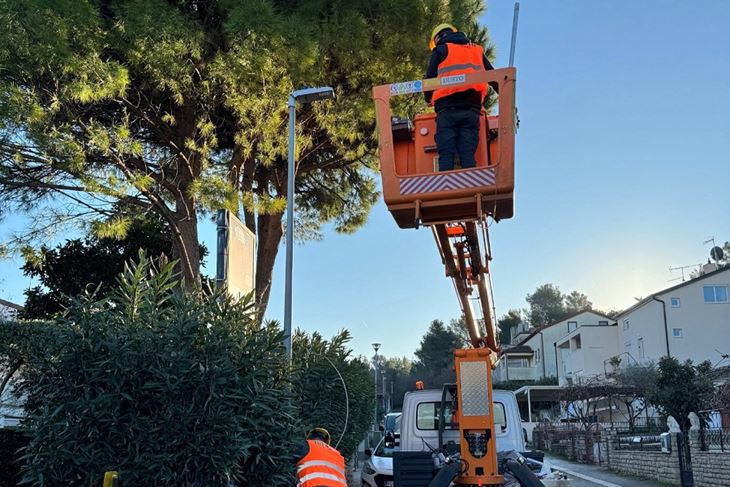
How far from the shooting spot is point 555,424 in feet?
108

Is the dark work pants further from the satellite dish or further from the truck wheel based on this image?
the satellite dish

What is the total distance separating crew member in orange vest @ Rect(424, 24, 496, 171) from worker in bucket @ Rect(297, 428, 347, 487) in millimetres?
2778

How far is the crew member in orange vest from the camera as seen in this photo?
6496mm

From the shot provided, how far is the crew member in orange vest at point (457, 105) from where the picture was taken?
6496mm

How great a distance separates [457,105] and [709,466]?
37.7ft

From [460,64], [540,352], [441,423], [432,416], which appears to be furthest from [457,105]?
[540,352]

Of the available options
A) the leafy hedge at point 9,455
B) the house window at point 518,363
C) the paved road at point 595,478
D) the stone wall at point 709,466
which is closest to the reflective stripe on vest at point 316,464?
the leafy hedge at point 9,455

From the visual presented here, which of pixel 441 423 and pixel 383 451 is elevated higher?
pixel 441 423

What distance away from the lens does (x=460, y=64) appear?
659 cm

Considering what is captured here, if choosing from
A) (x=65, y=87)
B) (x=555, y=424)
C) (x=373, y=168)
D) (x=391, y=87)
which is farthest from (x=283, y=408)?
(x=555, y=424)

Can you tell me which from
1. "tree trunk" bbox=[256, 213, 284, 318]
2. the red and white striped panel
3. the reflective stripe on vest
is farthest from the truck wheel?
"tree trunk" bbox=[256, 213, 284, 318]

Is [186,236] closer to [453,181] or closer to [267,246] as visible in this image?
[267,246]

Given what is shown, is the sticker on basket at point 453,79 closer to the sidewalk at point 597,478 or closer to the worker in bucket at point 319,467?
the worker in bucket at point 319,467

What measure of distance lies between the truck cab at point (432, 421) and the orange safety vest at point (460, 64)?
4.47m
